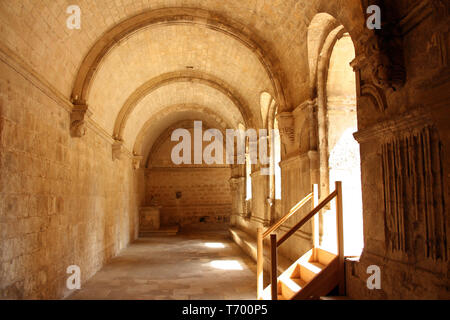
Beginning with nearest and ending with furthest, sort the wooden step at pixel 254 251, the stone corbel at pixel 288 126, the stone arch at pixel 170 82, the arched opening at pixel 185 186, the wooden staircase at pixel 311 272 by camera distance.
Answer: the wooden staircase at pixel 311 272
the wooden step at pixel 254 251
the stone corbel at pixel 288 126
the stone arch at pixel 170 82
the arched opening at pixel 185 186

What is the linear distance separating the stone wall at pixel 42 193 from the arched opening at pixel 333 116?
4.72m

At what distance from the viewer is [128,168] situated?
14.3 metres

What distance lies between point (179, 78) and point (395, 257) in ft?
32.6

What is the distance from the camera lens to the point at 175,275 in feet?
26.8

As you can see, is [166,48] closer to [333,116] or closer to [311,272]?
[333,116]

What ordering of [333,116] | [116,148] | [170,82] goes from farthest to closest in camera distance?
[170,82], [116,148], [333,116]

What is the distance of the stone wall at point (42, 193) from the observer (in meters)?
4.63

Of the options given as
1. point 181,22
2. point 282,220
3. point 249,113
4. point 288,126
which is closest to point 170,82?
point 249,113

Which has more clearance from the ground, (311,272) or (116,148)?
(116,148)

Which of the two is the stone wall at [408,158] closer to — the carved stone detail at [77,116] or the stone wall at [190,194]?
the carved stone detail at [77,116]

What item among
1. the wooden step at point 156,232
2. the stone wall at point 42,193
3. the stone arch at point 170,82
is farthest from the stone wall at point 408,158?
the wooden step at point 156,232

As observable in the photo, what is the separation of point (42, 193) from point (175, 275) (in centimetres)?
372
